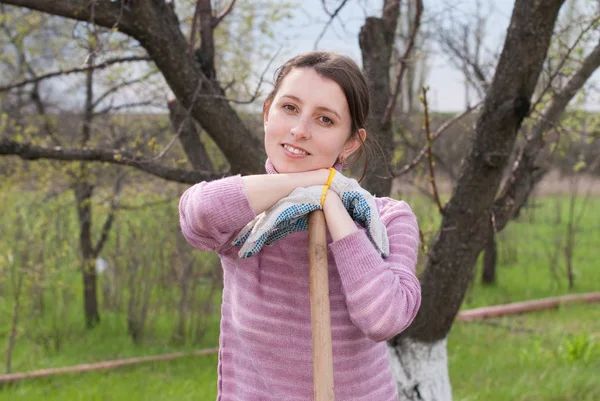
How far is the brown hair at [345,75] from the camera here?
5.87ft

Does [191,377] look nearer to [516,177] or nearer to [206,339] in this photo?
[206,339]

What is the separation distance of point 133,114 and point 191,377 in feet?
8.26

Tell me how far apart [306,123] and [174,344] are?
565 centimetres

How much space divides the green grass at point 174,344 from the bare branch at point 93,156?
134 cm

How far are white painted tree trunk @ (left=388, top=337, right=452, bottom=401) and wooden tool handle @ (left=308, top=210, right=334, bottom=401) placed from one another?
203 cm

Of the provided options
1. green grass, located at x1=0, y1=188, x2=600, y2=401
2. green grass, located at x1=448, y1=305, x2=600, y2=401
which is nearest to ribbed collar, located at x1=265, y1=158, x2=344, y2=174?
green grass, located at x1=0, y1=188, x2=600, y2=401

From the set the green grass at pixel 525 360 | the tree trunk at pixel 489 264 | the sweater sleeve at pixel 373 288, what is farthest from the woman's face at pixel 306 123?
the tree trunk at pixel 489 264

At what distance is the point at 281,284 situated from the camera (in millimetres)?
1801

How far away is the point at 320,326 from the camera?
1651mm

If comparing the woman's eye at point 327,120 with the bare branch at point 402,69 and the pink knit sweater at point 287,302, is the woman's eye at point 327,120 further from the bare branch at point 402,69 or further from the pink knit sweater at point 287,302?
the bare branch at point 402,69

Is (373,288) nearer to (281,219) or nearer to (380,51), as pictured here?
(281,219)

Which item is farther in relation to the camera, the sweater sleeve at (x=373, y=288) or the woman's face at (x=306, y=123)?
the woman's face at (x=306, y=123)

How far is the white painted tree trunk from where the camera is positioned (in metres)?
3.63

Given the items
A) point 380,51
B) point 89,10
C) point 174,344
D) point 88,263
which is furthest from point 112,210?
point 89,10
